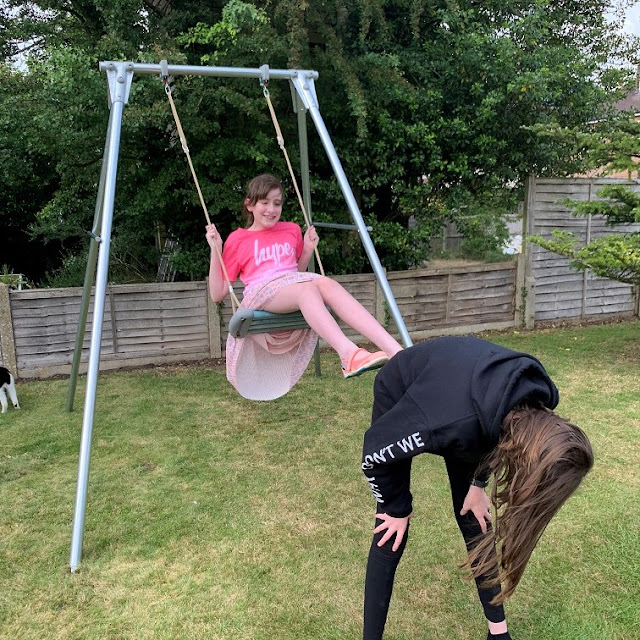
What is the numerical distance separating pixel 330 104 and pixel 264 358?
3429 millimetres

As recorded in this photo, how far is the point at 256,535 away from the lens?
2.55 m

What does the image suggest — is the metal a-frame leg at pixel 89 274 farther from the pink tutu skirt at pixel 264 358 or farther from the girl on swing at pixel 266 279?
the pink tutu skirt at pixel 264 358

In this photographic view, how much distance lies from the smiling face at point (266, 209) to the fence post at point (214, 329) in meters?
2.64

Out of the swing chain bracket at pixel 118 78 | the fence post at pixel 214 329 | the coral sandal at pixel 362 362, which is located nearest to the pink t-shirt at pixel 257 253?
the swing chain bracket at pixel 118 78

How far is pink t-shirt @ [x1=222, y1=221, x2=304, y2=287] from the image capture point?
296cm

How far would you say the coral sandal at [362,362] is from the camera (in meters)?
1.98

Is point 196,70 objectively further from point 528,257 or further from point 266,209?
point 528,257

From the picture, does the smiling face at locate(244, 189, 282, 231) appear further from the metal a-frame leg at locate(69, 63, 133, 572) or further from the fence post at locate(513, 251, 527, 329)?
the fence post at locate(513, 251, 527, 329)

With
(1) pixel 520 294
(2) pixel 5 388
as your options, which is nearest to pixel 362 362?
(2) pixel 5 388

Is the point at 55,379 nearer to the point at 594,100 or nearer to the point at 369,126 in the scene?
the point at 369,126

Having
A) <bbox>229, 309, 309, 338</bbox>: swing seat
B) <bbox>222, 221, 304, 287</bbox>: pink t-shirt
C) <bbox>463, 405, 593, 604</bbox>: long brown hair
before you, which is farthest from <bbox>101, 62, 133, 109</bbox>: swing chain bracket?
<bbox>463, 405, 593, 604</bbox>: long brown hair

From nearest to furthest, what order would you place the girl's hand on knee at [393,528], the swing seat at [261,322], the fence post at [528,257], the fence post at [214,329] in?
A: the girl's hand on knee at [393,528]
the swing seat at [261,322]
the fence post at [214,329]
the fence post at [528,257]

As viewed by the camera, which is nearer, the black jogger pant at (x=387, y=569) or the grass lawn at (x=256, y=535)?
the black jogger pant at (x=387, y=569)

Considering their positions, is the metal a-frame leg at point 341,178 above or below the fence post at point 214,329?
above
